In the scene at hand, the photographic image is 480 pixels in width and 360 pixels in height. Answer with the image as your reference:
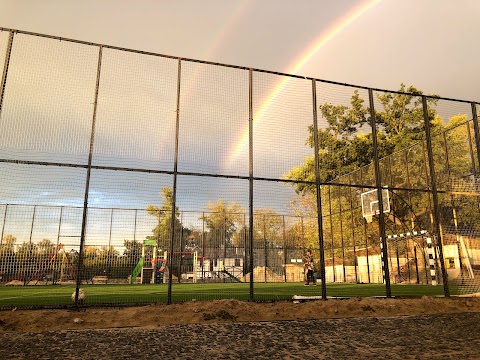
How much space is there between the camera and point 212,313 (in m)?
5.77

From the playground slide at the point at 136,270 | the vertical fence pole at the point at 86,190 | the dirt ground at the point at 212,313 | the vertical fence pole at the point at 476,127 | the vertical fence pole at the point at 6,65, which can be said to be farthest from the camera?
the playground slide at the point at 136,270

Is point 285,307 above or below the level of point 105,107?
below

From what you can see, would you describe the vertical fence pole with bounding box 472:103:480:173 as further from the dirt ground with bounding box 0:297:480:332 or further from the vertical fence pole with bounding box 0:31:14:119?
the vertical fence pole with bounding box 0:31:14:119

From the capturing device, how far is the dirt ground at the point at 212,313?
518cm

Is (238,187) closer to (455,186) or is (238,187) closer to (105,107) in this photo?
(105,107)

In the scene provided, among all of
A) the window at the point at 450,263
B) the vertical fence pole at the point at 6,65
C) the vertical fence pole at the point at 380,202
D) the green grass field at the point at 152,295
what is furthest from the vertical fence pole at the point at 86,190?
the window at the point at 450,263

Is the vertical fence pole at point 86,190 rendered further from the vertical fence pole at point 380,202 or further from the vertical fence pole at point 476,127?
the vertical fence pole at point 476,127

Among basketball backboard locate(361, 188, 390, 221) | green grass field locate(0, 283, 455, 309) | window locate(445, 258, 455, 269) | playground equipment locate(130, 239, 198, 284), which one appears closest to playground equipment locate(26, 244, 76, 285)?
green grass field locate(0, 283, 455, 309)

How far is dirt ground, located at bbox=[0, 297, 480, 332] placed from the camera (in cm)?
518

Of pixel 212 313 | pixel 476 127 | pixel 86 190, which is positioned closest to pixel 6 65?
pixel 86 190

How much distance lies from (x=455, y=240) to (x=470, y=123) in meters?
4.61

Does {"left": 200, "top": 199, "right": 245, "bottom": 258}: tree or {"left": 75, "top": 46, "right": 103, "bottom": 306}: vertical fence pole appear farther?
{"left": 200, "top": 199, "right": 245, "bottom": 258}: tree

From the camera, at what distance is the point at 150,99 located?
7215 millimetres

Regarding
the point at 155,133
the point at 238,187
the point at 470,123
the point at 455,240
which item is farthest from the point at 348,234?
the point at 155,133
